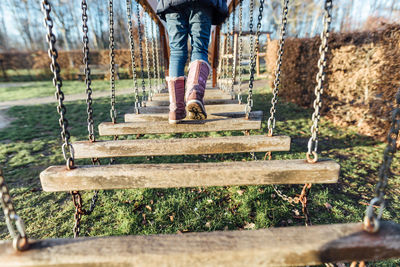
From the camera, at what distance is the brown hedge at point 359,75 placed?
370 centimetres

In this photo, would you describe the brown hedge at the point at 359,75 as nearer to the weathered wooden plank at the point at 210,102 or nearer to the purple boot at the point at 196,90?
the weathered wooden plank at the point at 210,102

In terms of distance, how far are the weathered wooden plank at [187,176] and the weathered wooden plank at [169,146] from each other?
406 millimetres

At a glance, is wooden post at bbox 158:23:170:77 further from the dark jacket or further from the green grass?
the green grass

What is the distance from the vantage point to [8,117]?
5938 millimetres

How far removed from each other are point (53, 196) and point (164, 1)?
2.46 metres

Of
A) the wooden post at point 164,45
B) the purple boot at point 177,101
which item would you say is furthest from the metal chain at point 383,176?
the wooden post at point 164,45

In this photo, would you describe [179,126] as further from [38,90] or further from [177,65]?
[38,90]

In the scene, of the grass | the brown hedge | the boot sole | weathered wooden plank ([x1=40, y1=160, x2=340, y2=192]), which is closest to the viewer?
weathered wooden plank ([x1=40, y1=160, x2=340, y2=192])

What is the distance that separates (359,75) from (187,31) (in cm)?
371

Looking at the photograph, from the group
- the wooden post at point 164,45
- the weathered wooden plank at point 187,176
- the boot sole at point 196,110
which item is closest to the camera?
the weathered wooden plank at point 187,176

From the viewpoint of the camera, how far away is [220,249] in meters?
0.83

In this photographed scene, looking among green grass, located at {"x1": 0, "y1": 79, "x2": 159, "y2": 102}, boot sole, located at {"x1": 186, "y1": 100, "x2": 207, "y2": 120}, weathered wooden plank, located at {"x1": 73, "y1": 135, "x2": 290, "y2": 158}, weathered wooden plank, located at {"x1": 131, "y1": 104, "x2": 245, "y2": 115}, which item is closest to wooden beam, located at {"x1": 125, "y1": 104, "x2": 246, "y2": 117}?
weathered wooden plank, located at {"x1": 131, "y1": 104, "x2": 245, "y2": 115}

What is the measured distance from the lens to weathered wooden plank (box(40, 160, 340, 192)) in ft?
3.72

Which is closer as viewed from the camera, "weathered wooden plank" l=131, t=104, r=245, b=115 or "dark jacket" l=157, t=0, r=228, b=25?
"dark jacket" l=157, t=0, r=228, b=25
